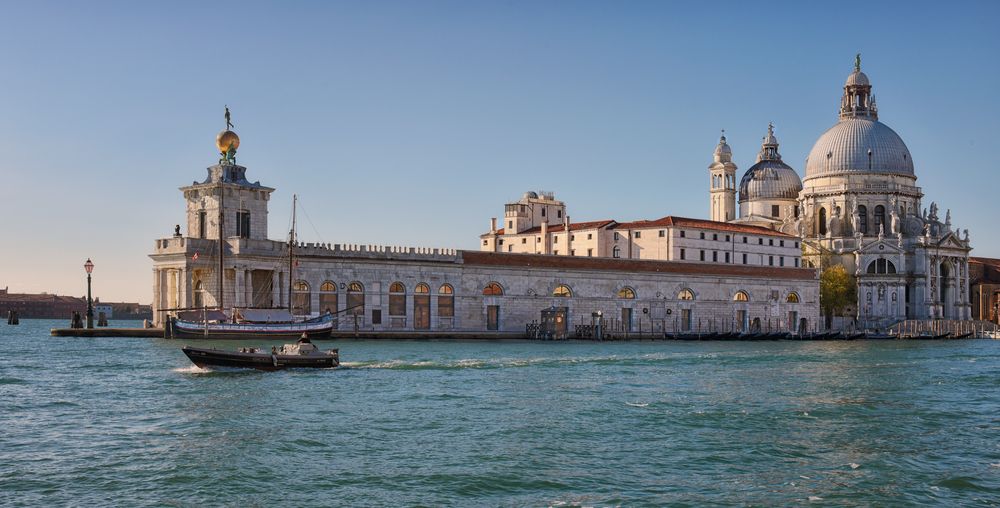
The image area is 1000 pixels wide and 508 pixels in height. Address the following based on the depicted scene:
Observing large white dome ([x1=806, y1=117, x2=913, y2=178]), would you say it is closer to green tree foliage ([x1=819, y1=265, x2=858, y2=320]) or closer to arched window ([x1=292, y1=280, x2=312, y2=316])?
green tree foliage ([x1=819, y1=265, x2=858, y2=320])

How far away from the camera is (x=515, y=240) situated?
320 ft

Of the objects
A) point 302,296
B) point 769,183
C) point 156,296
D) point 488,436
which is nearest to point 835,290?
point 769,183

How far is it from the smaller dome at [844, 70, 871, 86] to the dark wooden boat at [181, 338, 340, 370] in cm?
8755

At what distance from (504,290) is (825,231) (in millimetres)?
48966

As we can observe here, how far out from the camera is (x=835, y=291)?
98688 mm

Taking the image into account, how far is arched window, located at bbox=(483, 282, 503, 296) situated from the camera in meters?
72.0

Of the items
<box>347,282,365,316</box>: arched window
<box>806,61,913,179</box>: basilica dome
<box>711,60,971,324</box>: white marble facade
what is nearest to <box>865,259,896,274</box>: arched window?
<box>711,60,971,324</box>: white marble facade

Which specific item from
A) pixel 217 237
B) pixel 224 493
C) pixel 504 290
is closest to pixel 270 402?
pixel 224 493

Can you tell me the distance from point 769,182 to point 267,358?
85960 mm

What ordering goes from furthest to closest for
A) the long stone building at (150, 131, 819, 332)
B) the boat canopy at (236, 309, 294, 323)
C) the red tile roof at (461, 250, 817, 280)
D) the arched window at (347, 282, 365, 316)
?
the red tile roof at (461, 250, 817, 280) < the arched window at (347, 282, 365, 316) < the long stone building at (150, 131, 819, 332) < the boat canopy at (236, 309, 294, 323)

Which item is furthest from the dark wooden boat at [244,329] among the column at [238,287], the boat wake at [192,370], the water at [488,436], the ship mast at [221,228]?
the boat wake at [192,370]

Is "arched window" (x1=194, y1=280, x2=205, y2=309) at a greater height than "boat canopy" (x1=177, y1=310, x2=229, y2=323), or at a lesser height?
greater

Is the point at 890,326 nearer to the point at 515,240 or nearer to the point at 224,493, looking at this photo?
the point at 515,240

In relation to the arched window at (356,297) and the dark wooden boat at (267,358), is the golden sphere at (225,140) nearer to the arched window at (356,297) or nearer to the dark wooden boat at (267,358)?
the arched window at (356,297)
